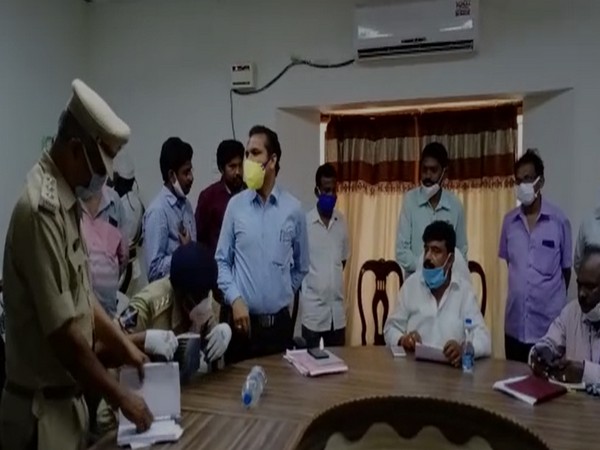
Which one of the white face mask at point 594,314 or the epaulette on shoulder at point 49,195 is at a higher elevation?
the epaulette on shoulder at point 49,195

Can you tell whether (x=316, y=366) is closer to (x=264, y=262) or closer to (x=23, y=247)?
(x=264, y=262)

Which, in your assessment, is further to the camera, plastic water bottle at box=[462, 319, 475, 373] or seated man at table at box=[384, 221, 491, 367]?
seated man at table at box=[384, 221, 491, 367]

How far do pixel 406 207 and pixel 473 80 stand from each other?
0.91 metres

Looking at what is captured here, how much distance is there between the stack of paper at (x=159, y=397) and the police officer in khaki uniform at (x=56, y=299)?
4 cm

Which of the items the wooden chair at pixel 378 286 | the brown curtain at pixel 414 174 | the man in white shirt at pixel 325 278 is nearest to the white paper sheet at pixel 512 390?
the man in white shirt at pixel 325 278

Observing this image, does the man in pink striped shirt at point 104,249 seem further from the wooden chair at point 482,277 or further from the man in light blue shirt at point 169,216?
the wooden chair at point 482,277

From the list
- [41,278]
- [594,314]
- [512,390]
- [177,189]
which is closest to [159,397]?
[41,278]

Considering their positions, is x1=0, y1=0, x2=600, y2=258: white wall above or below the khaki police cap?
above

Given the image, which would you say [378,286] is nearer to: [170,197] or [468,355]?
[170,197]

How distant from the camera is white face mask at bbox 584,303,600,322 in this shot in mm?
2254

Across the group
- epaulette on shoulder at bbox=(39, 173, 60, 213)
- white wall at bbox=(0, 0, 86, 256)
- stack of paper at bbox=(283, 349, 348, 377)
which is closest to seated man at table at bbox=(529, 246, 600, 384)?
stack of paper at bbox=(283, 349, 348, 377)

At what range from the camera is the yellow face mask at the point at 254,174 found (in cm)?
283

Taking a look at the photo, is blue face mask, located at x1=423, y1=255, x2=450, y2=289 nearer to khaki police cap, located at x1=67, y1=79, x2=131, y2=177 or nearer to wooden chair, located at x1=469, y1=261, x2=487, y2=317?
wooden chair, located at x1=469, y1=261, x2=487, y2=317

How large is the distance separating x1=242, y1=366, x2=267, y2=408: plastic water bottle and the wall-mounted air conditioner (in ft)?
8.58
